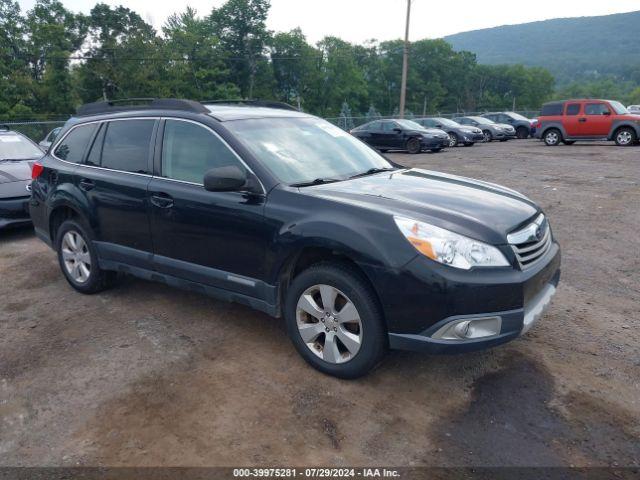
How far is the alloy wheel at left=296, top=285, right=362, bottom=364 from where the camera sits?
330cm

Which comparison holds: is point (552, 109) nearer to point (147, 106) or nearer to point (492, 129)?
point (492, 129)

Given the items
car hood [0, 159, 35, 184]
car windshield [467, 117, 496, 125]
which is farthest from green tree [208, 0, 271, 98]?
car hood [0, 159, 35, 184]

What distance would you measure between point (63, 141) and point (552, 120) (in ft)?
67.6

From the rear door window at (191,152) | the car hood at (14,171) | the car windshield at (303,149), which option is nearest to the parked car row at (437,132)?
the car hood at (14,171)

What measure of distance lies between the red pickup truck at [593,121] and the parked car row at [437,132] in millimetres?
3913

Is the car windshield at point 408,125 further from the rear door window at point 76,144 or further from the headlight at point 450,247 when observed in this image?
the headlight at point 450,247

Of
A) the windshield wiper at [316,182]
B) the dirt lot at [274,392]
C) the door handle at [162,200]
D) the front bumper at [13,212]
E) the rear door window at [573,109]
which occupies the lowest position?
the dirt lot at [274,392]

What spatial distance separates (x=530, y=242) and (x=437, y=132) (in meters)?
18.4

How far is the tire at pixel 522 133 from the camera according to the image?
2828 centimetres

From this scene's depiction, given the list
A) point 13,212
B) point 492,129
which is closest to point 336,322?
point 13,212

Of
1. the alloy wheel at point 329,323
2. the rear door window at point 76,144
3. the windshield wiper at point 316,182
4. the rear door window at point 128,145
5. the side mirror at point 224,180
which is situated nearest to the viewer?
the alloy wheel at point 329,323

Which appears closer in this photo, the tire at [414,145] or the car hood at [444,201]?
the car hood at [444,201]

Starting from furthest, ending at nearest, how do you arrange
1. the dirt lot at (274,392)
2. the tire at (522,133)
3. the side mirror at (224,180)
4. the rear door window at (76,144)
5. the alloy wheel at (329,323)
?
the tire at (522,133)
the rear door window at (76,144)
the side mirror at (224,180)
the alloy wheel at (329,323)
the dirt lot at (274,392)

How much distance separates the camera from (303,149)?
13.6ft
